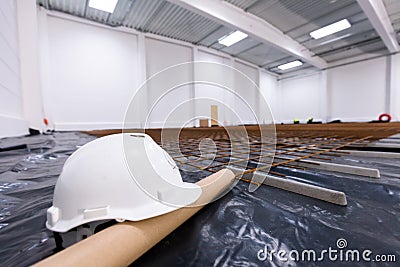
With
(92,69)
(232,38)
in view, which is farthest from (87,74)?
(232,38)

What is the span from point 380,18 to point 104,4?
582cm

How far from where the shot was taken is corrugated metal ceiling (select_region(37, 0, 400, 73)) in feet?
13.9

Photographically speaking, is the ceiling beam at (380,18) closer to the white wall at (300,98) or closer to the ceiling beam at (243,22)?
the ceiling beam at (243,22)

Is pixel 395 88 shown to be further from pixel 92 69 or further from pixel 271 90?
pixel 92 69

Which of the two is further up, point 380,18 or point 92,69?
point 380,18

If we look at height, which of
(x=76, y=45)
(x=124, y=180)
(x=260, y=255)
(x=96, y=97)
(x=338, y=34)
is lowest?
(x=260, y=255)

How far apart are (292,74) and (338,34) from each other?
3.64 m

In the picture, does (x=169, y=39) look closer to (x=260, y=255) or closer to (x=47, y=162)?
(x=47, y=162)

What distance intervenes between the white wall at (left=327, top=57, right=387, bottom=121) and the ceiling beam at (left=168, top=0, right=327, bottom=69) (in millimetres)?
2525

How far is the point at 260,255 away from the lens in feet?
1.22

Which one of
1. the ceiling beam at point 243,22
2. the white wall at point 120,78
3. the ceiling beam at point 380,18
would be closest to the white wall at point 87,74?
the white wall at point 120,78

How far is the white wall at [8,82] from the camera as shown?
207 cm

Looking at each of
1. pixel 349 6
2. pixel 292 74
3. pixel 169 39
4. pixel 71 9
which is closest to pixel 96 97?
pixel 71 9

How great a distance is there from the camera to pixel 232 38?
5.85m
